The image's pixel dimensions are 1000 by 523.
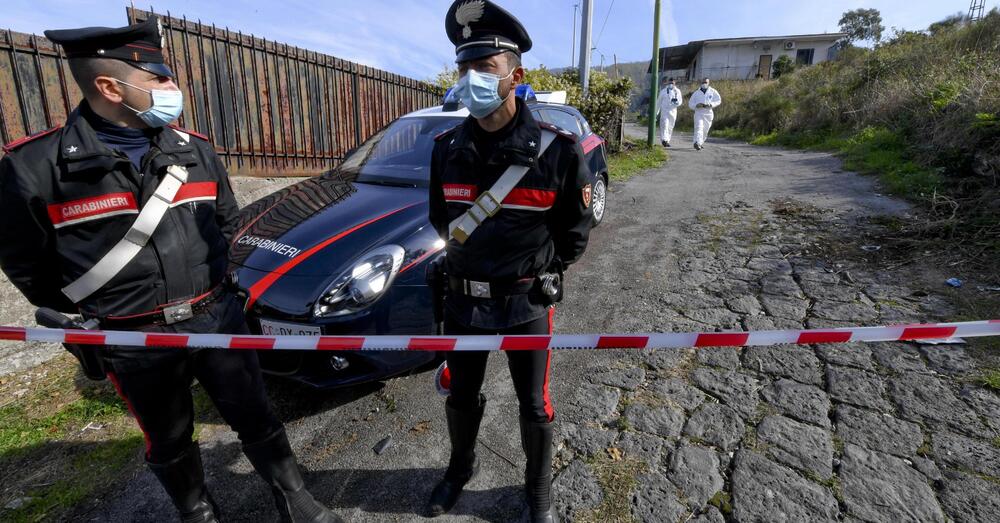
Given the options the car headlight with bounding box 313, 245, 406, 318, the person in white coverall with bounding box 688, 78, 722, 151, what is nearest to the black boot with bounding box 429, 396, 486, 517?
the car headlight with bounding box 313, 245, 406, 318

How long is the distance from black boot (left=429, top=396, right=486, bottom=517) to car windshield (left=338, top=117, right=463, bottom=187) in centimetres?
197

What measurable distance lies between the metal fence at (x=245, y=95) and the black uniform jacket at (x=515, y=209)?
13.8 feet

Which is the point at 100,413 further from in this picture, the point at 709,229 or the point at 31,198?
the point at 709,229

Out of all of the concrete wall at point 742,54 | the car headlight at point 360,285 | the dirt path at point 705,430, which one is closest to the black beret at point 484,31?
the car headlight at point 360,285

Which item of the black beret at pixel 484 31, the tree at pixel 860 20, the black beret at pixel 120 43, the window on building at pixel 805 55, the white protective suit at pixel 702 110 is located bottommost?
the black beret at pixel 120 43

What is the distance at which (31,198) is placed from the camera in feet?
5.23

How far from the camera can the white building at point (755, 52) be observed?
132ft

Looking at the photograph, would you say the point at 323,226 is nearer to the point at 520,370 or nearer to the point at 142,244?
the point at 142,244

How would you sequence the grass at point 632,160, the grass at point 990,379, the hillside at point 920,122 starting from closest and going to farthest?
the grass at point 990,379
the hillside at point 920,122
the grass at point 632,160

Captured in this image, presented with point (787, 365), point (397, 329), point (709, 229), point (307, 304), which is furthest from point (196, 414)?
point (709, 229)

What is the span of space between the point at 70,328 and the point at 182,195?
1.95 ft

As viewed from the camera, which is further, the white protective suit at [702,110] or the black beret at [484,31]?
the white protective suit at [702,110]

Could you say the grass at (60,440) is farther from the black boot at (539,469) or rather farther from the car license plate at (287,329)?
the black boot at (539,469)

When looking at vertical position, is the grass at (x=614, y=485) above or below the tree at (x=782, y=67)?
below
